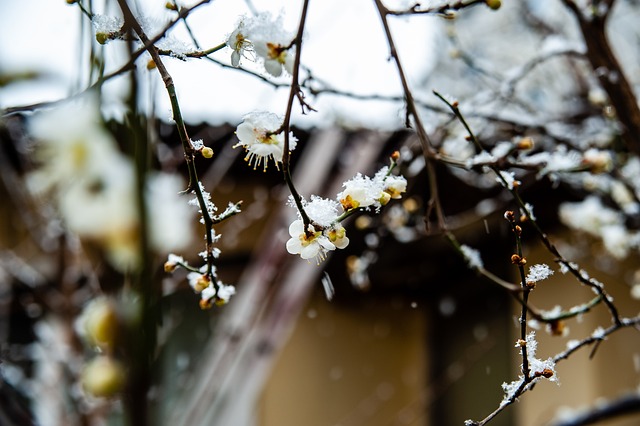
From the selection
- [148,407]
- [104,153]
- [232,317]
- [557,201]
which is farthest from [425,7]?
[557,201]

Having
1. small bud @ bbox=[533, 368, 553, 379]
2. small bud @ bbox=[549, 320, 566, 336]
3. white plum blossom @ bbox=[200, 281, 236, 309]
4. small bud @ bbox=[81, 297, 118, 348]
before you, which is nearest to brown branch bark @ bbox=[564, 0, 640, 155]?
small bud @ bbox=[549, 320, 566, 336]

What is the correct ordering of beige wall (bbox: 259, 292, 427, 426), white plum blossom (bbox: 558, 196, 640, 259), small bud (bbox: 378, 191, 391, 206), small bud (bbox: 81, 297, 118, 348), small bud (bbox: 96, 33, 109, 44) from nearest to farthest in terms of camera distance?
small bud (bbox: 81, 297, 118, 348) → small bud (bbox: 96, 33, 109, 44) → small bud (bbox: 378, 191, 391, 206) → white plum blossom (bbox: 558, 196, 640, 259) → beige wall (bbox: 259, 292, 427, 426)

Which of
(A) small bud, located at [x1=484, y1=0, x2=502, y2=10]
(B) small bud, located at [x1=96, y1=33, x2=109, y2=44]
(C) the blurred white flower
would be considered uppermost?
(A) small bud, located at [x1=484, y1=0, x2=502, y2=10]

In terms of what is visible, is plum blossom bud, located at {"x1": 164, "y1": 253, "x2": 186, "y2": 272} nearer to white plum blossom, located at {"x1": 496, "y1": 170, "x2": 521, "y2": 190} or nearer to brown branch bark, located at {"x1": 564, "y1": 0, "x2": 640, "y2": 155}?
white plum blossom, located at {"x1": 496, "y1": 170, "x2": 521, "y2": 190}

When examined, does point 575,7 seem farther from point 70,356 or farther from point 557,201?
point 70,356

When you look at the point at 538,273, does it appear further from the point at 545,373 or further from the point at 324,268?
the point at 324,268

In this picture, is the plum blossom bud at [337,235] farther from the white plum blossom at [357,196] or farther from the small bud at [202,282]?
the small bud at [202,282]

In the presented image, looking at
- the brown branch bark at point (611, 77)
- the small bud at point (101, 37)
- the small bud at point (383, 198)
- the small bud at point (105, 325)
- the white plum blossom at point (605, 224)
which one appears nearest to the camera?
the small bud at point (105, 325)

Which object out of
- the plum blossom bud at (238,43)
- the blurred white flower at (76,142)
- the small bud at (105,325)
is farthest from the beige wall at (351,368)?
the plum blossom bud at (238,43)
